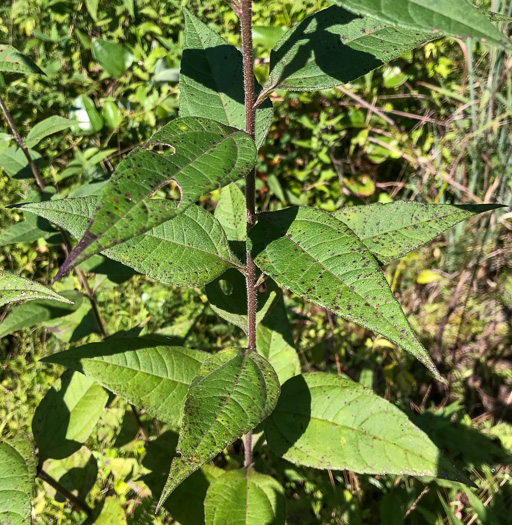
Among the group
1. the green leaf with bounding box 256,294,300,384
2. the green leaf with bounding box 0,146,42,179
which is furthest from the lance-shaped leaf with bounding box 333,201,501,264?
the green leaf with bounding box 0,146,42,179

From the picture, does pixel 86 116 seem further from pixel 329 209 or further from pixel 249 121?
pixel 249 121

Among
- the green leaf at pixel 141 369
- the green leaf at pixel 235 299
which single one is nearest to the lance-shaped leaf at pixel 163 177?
the green leaf at pixel 235 299

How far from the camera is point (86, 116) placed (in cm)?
287

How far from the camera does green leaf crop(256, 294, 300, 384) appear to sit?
1472mm

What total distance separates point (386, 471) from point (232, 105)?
90cm

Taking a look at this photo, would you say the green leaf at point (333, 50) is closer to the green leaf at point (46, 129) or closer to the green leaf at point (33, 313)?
the green leaf at point (46, 129)

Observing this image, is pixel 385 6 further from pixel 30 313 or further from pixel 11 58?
pixel 30 313

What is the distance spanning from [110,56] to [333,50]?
2.50 m

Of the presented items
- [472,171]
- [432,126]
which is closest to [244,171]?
[472,171]

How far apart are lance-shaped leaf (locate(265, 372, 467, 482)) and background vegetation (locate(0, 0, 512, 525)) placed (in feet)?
1.75

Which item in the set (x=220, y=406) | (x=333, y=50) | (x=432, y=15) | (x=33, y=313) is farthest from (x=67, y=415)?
(x=432, y=15)

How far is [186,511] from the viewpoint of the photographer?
1.42 meters

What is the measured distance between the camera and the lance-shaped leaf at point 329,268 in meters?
0.70

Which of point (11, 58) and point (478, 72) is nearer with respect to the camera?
point (11, 58)
